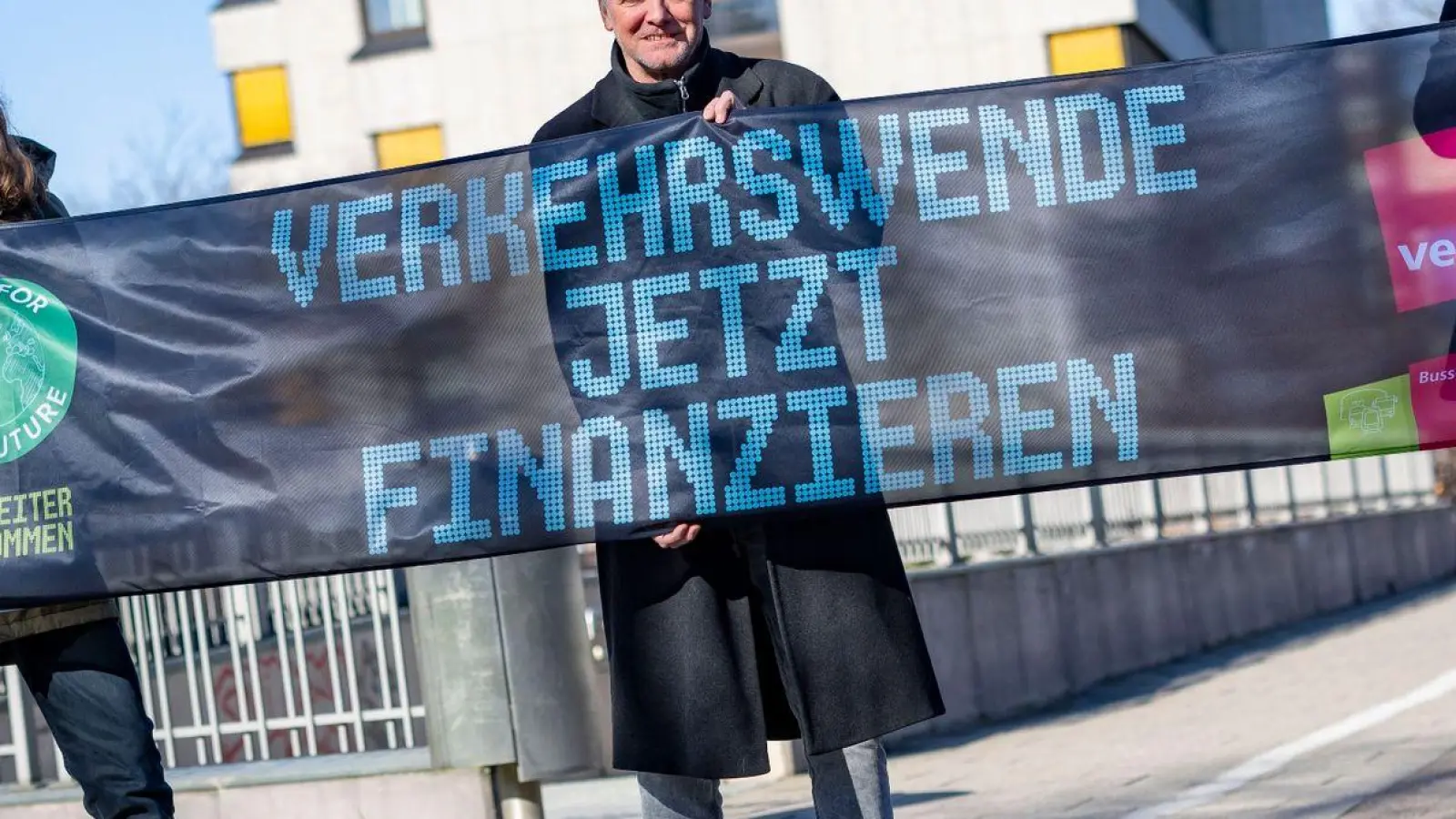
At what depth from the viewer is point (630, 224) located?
18.0 ft

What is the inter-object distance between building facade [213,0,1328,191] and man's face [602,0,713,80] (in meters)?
21.9

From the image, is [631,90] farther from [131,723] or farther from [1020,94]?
[131,723]

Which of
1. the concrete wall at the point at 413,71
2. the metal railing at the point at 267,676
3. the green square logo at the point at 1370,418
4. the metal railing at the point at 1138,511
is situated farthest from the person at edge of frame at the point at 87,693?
the concrete wall at the point at 413,71

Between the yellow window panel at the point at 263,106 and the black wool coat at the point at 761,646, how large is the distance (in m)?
27.7

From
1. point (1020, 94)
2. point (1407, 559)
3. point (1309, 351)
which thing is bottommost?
point (1407, 559)

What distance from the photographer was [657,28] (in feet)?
16.4

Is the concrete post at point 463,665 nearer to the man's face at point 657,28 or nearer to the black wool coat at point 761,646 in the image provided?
the black wool coat at point 761,646

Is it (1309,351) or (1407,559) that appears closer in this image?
(1309,351)

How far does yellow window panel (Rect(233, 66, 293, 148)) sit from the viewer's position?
1253 inches

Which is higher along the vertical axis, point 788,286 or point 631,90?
point 631,90

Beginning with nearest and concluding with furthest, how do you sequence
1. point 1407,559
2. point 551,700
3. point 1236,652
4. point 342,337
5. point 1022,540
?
point 342,337 < point 551,700 < point 1022,540 < point 1236,652 < point 1407,559

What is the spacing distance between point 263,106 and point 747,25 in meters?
7.81

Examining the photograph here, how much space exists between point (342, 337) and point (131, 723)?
44.8 inches

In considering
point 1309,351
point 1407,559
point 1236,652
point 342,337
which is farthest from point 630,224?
point 1407,559
